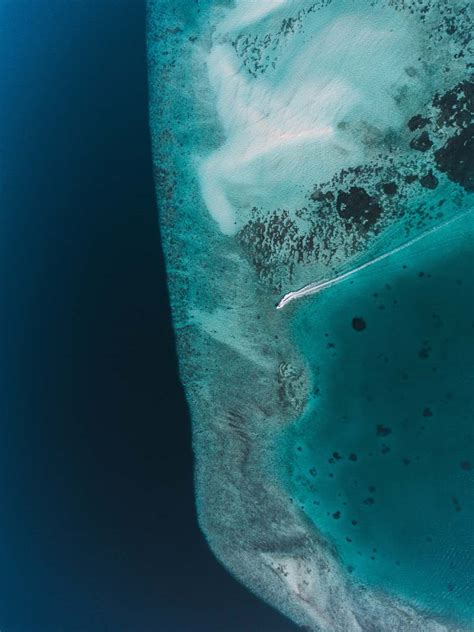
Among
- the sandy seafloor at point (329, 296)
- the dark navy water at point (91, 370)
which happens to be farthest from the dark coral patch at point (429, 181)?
the dark navy water at point (91, 370)

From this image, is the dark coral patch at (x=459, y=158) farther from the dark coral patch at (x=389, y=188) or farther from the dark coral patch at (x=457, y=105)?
the dark coral patch at (x=389, y=188)

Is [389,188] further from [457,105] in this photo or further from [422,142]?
[457,105]

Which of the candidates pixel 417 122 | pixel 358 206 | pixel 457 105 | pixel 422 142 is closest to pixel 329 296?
pixel 358 206

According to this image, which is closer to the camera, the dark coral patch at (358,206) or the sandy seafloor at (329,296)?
the sandy seafloor at (329,296)

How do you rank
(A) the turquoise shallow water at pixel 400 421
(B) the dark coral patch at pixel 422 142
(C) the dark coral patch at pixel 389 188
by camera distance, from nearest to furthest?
(B) the dark coral patch at pixel 422 142, (C) the dark coral patch at pixel 389 188, (A) the turquoise shallow water at pixel 400 421

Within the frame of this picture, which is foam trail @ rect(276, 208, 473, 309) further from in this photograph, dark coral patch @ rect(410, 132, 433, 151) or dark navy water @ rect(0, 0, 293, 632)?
dark navy water @ rect(0, 0, 293, 632)

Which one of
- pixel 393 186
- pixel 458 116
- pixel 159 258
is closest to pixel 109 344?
pixel 159 258

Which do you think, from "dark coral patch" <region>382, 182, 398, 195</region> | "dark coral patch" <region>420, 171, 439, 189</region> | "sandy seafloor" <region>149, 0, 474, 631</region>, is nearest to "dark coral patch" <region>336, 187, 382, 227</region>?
"sandy seafloor" <region>149, 0, 474, 631</region>
